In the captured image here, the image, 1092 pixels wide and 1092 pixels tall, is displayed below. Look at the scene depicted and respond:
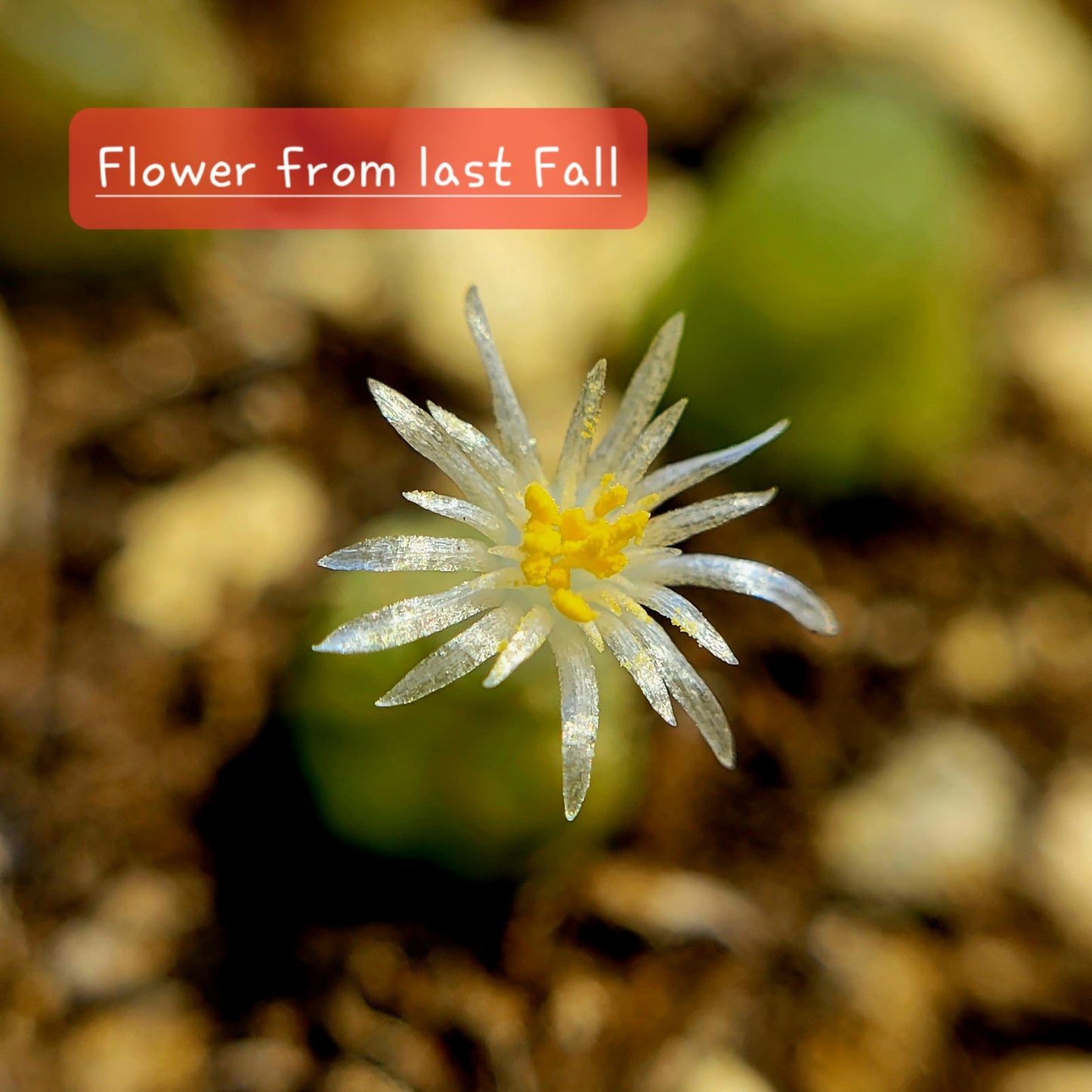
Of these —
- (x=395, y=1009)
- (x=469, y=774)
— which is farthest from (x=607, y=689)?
(x=395, y=1009)

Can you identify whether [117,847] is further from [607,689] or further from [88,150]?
[88,150]

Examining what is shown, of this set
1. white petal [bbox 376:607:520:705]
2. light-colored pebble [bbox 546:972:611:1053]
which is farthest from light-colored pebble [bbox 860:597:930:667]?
white petal [bbox 376:607:520:705]

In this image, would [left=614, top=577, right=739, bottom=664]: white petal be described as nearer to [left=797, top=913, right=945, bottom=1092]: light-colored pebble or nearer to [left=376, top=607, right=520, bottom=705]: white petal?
[left=376, top=607, right=520, bottom=705]: white petal

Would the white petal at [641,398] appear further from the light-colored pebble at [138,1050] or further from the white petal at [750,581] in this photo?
the light-colored pebble at [138,1050]

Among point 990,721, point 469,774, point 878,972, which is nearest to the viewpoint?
point 469,774

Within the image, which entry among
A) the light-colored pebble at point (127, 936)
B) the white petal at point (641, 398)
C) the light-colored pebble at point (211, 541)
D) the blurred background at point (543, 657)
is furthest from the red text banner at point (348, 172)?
the light-colored pebble at point (127, 936)

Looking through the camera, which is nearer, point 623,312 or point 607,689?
point 607,689
